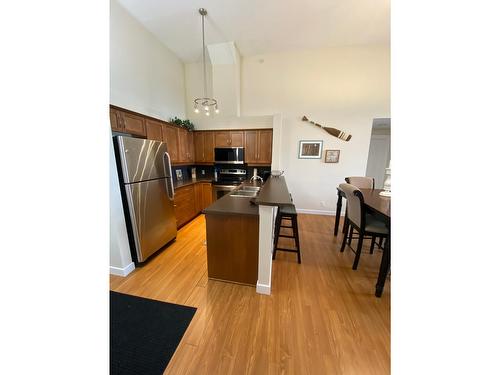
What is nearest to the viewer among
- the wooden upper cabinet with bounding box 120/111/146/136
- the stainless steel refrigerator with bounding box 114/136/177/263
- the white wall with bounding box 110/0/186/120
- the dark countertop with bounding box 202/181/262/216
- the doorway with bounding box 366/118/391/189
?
the dark countertop with bounding box 202/181/262/216

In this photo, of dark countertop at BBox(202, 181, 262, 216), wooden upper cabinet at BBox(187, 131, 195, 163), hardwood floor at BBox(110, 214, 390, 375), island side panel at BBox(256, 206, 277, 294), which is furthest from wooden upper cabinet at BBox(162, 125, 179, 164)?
island side panel at BBox(256, 206, 277, 294)

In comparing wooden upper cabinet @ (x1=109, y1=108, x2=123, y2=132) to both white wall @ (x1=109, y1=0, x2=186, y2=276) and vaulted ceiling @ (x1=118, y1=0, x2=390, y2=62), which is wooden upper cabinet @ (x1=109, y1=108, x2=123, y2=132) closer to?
white wall @ (x1=109, y1=0, x2=186, y2=276)

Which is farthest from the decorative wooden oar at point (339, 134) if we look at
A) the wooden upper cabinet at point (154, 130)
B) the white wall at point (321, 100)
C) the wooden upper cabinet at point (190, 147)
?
the wooden upper cabinet at point (154, 130)

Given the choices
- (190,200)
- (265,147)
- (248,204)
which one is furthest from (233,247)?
(265,147)

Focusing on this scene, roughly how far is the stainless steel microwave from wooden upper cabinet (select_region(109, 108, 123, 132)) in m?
2.13

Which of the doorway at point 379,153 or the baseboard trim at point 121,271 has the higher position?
the doorway at point 379,153

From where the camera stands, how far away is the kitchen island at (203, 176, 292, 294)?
1.73m

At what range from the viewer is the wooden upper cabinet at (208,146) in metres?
4.30

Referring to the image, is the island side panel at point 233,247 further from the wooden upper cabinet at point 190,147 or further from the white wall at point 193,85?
the white wall at point 193,85

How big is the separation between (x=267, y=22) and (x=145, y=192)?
3384 millimetres

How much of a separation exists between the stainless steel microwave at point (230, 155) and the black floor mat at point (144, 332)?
3.09 meters

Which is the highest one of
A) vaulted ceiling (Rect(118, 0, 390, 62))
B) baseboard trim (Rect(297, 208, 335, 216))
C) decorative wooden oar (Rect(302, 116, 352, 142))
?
vaulted ceiling (Rect(118, 0, 390, 62))
